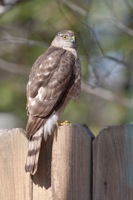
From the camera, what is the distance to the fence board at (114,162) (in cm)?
336

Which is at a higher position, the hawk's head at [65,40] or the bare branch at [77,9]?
the bare branch at [77,9]

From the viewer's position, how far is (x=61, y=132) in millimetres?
3551

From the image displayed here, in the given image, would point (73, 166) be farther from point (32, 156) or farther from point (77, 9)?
point (77, 9)

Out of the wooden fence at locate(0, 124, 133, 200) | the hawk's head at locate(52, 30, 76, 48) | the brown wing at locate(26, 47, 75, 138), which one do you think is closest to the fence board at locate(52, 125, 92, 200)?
the wooden fence at locate(0, 124, 133, 200)

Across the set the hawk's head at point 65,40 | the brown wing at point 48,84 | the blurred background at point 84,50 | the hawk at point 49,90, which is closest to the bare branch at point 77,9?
the blurred background at point 84,50

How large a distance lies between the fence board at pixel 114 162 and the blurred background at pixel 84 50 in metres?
3.32

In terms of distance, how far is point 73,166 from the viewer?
3.48 meters

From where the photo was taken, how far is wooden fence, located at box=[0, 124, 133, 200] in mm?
3379

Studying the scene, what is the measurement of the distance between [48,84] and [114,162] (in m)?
1.43

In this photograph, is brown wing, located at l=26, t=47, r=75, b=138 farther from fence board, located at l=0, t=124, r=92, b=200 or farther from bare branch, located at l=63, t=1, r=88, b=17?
bare branch, located at l=63, t=1, r=88, b=17

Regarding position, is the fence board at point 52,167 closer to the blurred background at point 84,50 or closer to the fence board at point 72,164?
the fence board at point 72,164

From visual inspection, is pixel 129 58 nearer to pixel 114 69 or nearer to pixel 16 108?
pixel 114 69

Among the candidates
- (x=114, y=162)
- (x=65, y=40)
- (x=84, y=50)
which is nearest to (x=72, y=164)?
(x=114, y=162)

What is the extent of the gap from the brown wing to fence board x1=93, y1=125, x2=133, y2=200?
716 millimetres
